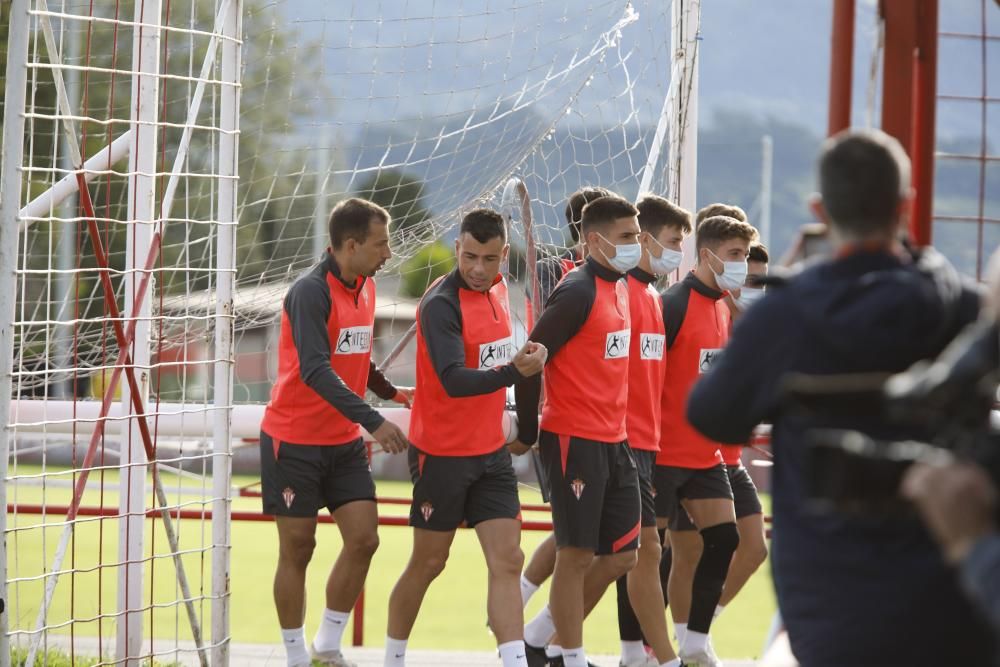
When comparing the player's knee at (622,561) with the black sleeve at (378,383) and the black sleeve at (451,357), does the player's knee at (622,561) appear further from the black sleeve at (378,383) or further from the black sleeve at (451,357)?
the black sleeve at (378,383)

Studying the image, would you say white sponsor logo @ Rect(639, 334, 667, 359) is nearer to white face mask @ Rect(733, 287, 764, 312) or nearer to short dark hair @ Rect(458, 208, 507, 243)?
white face mask @ Rect(733, 287, 764, 312)

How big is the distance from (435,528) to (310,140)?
3192 mm

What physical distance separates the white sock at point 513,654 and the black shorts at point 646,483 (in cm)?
85

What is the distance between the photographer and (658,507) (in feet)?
19.2

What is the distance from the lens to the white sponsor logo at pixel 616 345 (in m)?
5.29

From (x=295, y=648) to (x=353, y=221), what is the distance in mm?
→ 1750

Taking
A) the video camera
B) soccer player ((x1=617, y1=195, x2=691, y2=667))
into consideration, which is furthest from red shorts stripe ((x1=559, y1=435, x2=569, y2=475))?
the video camera

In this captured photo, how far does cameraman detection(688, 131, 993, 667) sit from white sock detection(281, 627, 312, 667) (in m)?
3.30

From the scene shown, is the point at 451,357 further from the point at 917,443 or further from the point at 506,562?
the point at 917,443

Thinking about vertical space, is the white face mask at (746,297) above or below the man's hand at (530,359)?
above

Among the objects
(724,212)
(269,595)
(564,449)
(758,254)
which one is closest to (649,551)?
(564,449)

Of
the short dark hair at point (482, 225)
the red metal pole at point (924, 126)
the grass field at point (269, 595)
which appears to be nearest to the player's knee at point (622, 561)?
the short dark hair at point (482, 225)

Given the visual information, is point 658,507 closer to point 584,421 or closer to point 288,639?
point 584,421

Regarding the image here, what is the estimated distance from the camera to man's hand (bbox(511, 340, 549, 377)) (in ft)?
15.8
